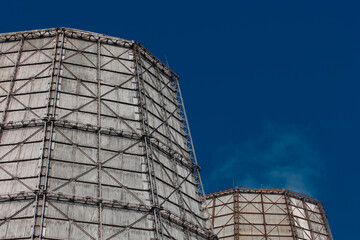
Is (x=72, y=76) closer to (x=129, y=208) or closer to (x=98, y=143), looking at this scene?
(x=98, y=143)

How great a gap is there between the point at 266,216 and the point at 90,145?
2392 cm

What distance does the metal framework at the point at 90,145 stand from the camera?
920 inches

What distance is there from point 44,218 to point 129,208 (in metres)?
4.18

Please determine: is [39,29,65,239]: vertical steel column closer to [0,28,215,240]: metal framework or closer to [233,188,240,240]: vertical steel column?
[0,28,215,240]: metal framework

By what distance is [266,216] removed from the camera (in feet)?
149

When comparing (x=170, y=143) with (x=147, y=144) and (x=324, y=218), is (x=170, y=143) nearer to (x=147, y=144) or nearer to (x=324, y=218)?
(x=147, y=144)

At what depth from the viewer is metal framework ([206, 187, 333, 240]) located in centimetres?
4431

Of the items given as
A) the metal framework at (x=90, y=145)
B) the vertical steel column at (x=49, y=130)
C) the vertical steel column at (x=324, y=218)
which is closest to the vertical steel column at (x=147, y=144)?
the metal framework at (x=90, y=145)

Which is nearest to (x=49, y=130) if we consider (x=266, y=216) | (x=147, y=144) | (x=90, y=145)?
(x=90, y=145)

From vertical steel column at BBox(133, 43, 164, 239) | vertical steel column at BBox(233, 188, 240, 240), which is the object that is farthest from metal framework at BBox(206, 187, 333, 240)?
vertical steel column at BBox(133, 43, 164, 239)

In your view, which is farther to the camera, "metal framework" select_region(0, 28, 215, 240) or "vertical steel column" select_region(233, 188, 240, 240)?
"vertical steel column" select_region(233, 188, 240, 240)

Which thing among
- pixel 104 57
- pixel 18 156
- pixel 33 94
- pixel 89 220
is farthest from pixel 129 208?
pixel 104 57

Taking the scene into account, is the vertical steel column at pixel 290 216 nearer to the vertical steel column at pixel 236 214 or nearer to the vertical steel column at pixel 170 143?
the vertical steel column at pixel 236 214

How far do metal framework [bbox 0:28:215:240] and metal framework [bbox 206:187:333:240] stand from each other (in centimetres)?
1545
